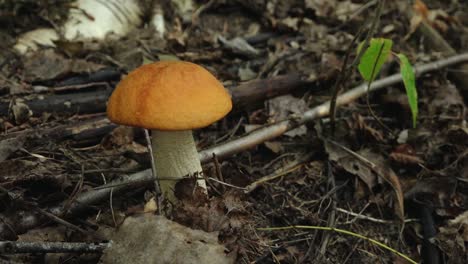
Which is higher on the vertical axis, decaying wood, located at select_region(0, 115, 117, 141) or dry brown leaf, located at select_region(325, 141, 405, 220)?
decaying wood, located at select_region(0, 115, 117, 141)

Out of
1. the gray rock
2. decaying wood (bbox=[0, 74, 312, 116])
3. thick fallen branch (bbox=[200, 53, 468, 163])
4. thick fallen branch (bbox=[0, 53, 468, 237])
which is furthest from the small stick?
decaying wood (bbox=[0, 74, 312, 116])

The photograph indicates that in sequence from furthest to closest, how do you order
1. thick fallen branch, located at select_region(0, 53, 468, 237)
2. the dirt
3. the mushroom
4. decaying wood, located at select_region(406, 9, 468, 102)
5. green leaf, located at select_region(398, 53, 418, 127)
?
decaying wood, located at select_region(406, 9, 468, 102) < green leaf, located at select_region(398, 53, 418, 127) < the dirt < thick fallen branch, located at select_region(0, 53, 468, 237) < the mushroom

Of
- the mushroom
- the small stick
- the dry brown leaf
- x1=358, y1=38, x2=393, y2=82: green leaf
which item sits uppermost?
the mushroom

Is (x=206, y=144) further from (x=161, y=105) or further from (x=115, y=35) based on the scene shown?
(x=115, y=35)

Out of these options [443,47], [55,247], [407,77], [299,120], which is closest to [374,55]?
[407,77]

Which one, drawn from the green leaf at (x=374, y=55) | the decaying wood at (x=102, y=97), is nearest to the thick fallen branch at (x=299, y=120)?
the decaying wood at (x=102, y=97)

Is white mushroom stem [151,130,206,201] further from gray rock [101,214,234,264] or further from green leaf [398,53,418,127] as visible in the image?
green leaf [398,53,418,127]

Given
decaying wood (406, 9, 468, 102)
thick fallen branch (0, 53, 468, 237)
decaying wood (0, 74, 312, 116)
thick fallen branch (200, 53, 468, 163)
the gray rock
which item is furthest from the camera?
decaying wood (406, 9, 468, 102)
